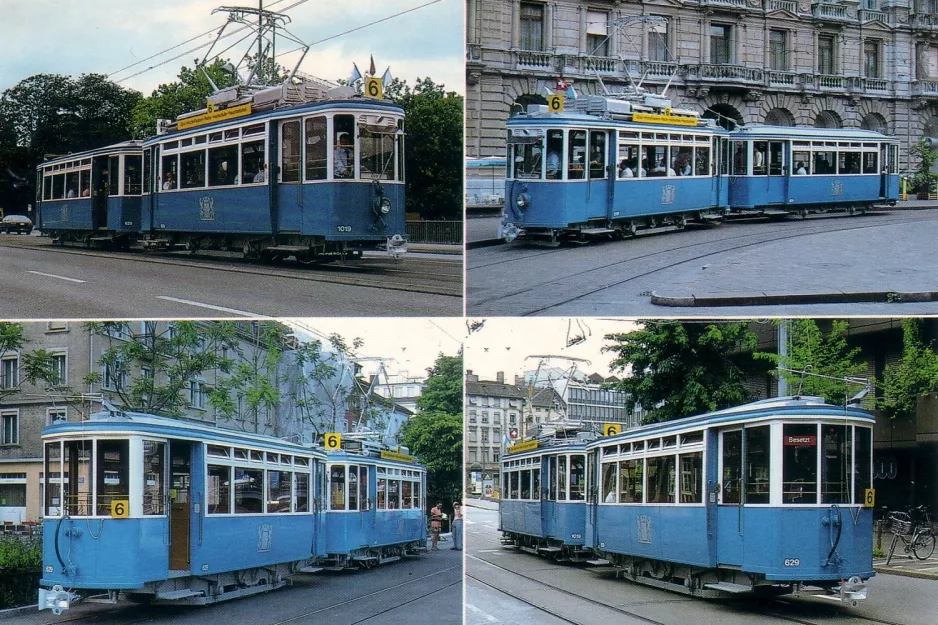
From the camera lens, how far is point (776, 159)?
2577 cm

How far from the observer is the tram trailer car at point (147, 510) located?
1166 cm

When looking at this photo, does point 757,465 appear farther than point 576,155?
No

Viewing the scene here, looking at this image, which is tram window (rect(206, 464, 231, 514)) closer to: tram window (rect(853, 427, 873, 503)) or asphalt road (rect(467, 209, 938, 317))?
asphalt road (rect(467, 209, 938, 317))

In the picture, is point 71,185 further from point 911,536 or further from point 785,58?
point 785,58

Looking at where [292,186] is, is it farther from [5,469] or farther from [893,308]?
[893,308]

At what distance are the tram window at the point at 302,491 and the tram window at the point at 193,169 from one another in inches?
230

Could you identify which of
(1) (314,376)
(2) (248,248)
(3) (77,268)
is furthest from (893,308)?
(3) (77,268)

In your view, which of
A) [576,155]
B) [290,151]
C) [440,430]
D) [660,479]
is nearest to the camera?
[660,479]

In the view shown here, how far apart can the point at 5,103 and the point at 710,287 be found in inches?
612

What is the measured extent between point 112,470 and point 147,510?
567 mm

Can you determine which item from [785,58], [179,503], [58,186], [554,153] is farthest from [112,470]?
[785,58]

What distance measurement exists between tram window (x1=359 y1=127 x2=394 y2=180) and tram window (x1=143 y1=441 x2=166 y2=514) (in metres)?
5.78

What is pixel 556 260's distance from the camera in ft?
53.6

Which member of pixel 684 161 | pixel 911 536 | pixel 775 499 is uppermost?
pixel 684 161
